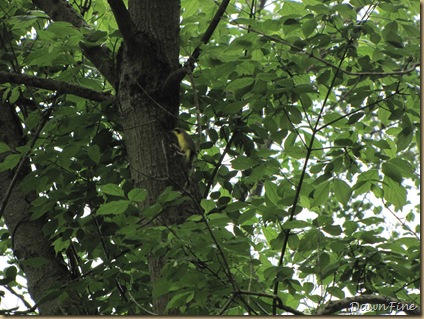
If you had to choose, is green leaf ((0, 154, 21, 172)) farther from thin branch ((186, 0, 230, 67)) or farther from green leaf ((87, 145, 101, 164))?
thin branch ((186, 0, 230, 67))

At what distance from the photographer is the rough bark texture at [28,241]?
4.64 metres

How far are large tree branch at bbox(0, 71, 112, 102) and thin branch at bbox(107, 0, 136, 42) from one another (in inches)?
17.5

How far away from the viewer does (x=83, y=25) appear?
430cm

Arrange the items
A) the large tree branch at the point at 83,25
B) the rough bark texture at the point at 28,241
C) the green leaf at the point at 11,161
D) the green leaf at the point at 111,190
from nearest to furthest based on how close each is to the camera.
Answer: the green leaf at the point at 111,190
the green leaf at the point at 11,161
the large tree branch at the point at 83,25
the rough bark texture at the point at 28,241

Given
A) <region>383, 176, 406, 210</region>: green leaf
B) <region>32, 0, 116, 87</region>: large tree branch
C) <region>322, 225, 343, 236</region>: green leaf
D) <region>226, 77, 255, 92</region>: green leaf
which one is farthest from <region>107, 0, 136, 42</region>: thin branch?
<region>383, 176, 406, 210</region>: green leaf

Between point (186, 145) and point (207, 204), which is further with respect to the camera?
point (186, 145)

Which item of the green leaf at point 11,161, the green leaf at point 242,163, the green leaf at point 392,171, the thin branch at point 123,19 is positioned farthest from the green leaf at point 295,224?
the green leaf at point 11,161

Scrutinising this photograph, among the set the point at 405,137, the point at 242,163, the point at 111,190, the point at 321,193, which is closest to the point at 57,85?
the point at 111,190

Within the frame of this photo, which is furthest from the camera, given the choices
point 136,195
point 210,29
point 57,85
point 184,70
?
point 57,85

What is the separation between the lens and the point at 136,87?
3.84 metres

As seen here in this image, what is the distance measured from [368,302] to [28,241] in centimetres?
264

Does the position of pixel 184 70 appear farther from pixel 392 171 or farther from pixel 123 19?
pixel 392 171

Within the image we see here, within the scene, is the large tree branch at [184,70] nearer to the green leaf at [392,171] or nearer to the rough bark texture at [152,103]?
the rough bark texture at [152,103]

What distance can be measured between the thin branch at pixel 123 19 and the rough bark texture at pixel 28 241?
168 cm
